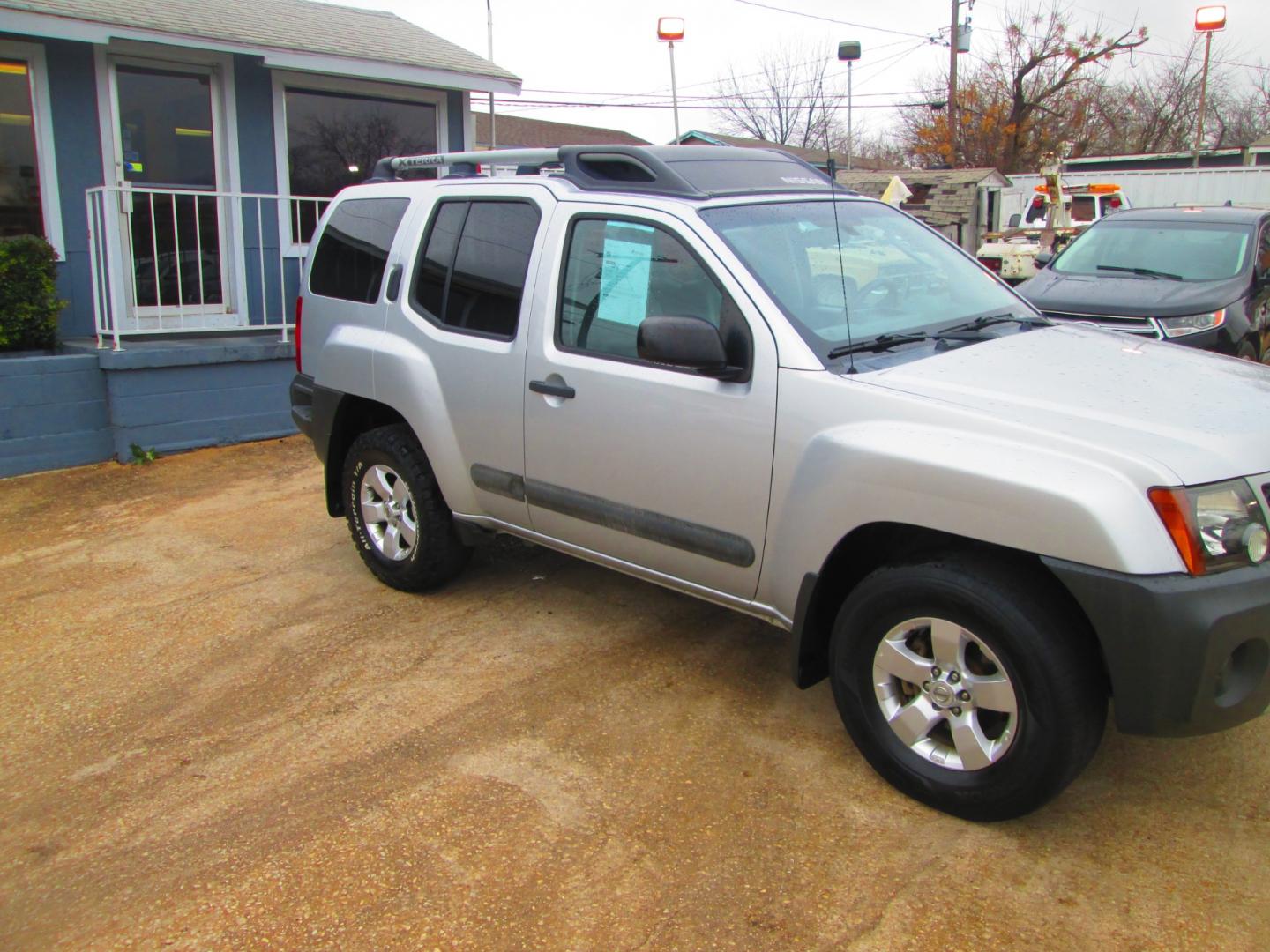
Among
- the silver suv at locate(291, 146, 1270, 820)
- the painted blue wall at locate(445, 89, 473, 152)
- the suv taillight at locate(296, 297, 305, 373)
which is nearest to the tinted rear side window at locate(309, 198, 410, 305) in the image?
the silver suv at locate(291, 146, 1270, 820)

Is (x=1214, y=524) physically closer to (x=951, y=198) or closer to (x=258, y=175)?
(x=258, y=175)

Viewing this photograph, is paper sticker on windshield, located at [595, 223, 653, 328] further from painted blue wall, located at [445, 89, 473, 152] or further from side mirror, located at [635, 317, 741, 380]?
painted blue wall, located at [445, 89, 473, 152]

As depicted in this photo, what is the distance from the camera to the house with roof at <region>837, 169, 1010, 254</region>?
982 inches

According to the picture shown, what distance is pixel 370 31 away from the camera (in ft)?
35.4

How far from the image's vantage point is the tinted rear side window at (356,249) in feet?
16.0

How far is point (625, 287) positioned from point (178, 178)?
707 cm

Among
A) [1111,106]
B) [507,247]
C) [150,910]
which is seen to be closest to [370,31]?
[507,247]

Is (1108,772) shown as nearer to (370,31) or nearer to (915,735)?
(915,735)

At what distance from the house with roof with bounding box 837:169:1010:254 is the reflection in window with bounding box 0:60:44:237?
19062 mm

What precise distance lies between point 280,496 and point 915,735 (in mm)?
4954

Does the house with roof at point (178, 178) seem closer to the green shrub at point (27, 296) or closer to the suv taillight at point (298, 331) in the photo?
the green shrub at point (27, 296)

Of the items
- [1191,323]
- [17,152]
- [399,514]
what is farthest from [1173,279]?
[17,152]

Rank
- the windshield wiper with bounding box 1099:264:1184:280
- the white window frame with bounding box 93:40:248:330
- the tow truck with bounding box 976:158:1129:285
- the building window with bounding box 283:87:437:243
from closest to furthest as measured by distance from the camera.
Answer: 1. the windshield wiper with bounding box 1099:264:1184:280
2. the white window frame with bounding box 93:40:248:330
3. the building window with bounding box 283:87:437:243
4. the tow truck with bounding box 976:158:1129:285

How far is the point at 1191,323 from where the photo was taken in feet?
24.3
